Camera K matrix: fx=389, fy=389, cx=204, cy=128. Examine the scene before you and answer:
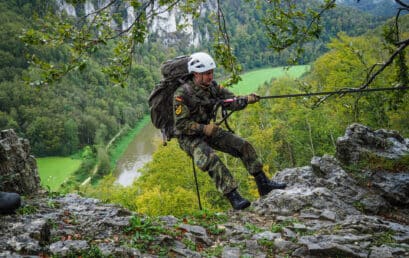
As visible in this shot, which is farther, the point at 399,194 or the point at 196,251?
the point at 399,194

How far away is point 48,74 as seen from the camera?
5.93 metres

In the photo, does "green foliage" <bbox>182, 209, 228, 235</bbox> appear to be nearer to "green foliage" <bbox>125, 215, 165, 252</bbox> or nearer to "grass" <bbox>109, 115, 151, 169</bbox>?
"green foliage" <bbox>125, 215, 165, 252</bbox>

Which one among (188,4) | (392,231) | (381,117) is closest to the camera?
(392,231)

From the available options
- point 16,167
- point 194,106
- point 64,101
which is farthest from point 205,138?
point 64,101

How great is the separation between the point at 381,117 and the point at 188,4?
21934mm

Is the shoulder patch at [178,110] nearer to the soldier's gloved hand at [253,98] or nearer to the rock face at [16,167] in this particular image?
the soldier's gloved hand at [253,98]

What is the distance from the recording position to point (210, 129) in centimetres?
723

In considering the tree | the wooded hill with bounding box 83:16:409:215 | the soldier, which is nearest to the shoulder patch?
the soldier

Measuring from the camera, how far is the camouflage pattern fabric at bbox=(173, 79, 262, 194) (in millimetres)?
7328

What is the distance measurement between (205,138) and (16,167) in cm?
365

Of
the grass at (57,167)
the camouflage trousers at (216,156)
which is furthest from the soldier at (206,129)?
the grass at (57,167)

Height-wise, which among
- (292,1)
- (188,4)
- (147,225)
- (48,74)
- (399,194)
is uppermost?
(188,4)

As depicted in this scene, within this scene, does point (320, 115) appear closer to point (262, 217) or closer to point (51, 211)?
point (262, 217)

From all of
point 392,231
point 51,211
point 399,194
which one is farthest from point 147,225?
point 399,194
